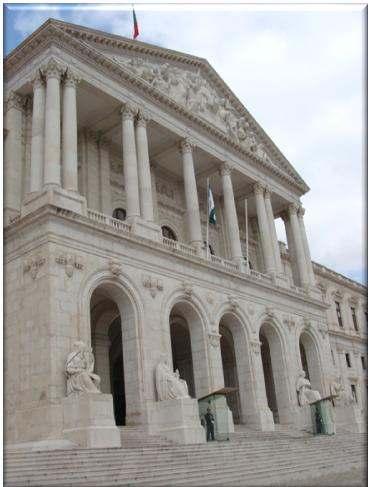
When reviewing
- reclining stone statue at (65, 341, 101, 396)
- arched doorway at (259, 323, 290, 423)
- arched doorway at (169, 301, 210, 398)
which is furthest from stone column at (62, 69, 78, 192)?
arched doorway at (259, 323, 290, 423)

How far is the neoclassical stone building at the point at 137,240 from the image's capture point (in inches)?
838

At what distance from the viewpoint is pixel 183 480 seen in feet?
51.0

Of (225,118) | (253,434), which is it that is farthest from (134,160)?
(253,434)

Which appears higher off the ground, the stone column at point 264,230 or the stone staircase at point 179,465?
the stone column at point 264,230

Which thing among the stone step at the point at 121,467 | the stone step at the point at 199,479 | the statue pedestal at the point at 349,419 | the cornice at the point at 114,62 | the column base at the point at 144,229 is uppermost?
the cornice at the point at 114,62

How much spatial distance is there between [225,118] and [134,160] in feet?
35.6

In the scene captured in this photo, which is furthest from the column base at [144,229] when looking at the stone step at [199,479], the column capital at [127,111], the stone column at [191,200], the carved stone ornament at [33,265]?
the stone step at [199,479]

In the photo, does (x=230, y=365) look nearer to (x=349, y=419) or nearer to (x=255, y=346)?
(x=255, y=346)

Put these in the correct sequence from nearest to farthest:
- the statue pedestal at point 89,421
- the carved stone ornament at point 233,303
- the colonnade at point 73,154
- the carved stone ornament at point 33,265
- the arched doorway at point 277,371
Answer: the statue pedestal at point 89,421 < the carved stone ornament at point 33,265 < the colonnade at point 73,154 < the carved stone ornament at point 233,303 < the arched doorway at point 277,371

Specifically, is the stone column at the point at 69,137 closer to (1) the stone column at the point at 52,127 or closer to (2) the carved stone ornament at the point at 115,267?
(1) the stone column at the point at 52,127

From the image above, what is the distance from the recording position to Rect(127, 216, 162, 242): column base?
25.8 metres

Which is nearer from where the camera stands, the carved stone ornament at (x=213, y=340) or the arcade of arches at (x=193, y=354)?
the arcade of arches at (x=193, y=354)

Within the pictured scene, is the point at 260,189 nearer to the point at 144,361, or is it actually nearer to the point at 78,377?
the point at 144,361

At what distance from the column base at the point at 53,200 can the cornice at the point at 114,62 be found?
7315mm
